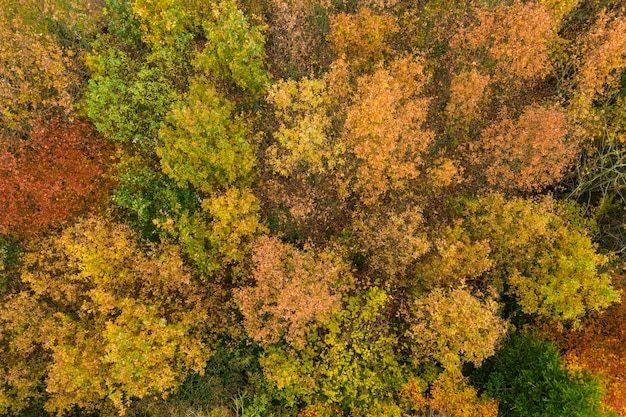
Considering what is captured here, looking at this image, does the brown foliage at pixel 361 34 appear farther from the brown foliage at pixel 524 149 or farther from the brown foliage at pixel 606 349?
the brown foliage at pixel 606 349

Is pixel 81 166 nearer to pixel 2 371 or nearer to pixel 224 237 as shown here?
pixel 224 237

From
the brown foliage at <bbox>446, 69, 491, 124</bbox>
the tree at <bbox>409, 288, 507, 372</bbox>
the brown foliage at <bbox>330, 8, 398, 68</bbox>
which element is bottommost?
the tree at <bbox>409, 288, 507, 372</bbox>

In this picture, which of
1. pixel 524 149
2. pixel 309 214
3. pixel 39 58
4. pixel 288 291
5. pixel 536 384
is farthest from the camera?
pixel 39 58

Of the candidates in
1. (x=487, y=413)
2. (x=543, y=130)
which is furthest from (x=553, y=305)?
(x=543, y=130)

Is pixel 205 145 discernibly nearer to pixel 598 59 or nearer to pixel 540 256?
pixel 540 256

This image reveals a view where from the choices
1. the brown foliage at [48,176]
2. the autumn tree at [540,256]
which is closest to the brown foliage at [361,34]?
the autumn tree at [540,256]

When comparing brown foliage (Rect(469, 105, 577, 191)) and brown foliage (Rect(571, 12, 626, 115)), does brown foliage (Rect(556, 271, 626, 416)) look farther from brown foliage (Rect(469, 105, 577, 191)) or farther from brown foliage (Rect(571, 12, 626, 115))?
brown foliage (Rect(571, 12, 626, 115))

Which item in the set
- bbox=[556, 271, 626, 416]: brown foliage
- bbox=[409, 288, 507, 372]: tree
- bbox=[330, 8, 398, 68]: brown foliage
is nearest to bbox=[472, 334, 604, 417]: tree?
bbox=[556, 271, 626, 416]: brown foliage

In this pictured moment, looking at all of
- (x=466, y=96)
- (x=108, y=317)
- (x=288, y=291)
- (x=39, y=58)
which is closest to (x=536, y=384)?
(x=288, y=291)
